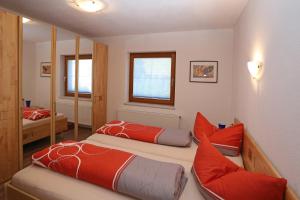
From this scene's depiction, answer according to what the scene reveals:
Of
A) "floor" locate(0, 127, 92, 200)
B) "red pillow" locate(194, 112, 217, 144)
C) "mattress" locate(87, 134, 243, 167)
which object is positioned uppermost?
"red pillow" locate(194, 112, 217, 144)

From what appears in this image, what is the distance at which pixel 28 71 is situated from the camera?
7.91ft

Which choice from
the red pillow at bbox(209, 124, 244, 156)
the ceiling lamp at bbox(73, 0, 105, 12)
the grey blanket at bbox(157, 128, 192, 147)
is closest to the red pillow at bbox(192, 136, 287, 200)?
the red pillow at bbox(209, 124, 244, 156)

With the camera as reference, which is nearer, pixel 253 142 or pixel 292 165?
pixel 292 165

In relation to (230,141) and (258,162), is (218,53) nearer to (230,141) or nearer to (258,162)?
(230,141)

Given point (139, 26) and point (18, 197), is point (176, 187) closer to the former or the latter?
point (18, 197)

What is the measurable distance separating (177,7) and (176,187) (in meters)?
2.14

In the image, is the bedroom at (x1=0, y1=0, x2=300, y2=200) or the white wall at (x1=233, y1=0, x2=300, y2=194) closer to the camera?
the white wall at (x1=233, y1=0, x2=300, y2=194)

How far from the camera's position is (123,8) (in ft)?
7.89

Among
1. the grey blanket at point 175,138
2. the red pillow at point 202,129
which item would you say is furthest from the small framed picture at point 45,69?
the red pillow at point 202,129

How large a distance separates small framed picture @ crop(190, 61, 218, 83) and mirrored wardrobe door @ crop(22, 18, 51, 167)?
2.40 meters

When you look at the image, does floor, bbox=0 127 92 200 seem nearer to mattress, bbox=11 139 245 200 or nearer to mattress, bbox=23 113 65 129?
mattress, bbox=23 113 65 129

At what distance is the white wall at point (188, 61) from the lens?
10.3 ft

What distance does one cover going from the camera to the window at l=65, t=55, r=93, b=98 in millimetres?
3076

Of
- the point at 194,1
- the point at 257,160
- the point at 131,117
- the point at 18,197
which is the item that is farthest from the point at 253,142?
the point at 131,117
